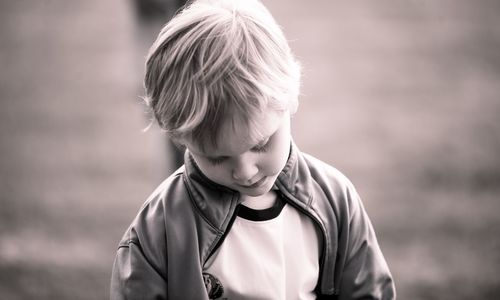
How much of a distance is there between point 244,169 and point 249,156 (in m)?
0.03

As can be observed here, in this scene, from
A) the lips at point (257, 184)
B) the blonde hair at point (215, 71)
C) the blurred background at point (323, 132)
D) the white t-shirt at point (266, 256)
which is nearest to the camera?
the blonde hair at point (215, 71)

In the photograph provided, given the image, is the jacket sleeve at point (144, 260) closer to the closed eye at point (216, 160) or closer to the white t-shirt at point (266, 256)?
the white t-shirt at point (266, 256)

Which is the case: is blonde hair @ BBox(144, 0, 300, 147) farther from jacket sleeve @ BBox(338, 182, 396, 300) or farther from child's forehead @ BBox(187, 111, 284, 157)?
jacket sleeve @ BBox(338, 182, 396, 300)

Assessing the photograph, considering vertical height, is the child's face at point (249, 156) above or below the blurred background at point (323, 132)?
above

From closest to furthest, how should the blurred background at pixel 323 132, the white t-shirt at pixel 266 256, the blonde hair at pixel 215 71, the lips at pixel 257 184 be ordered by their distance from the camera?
the blonde hair at pixel 215 71 < the lips at pixel 257 184 < the white t-shirt at pixel 266 256 < the blurred background at pixel 323 132

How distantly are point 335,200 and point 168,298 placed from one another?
53 centimetres


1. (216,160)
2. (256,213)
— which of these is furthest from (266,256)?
(216,160)

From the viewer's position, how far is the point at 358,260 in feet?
6.26

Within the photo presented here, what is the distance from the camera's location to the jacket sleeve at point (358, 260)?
6.24 ft

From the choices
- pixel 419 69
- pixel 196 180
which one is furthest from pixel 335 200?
pixel 419 69

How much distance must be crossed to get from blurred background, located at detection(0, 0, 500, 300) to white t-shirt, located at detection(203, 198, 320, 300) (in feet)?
3.40

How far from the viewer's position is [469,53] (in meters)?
5.86

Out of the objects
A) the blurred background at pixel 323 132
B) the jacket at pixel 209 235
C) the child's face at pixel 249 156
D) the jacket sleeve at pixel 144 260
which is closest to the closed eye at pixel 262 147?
the child's face at pixel 249 156

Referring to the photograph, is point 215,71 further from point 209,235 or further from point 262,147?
point 209,235
